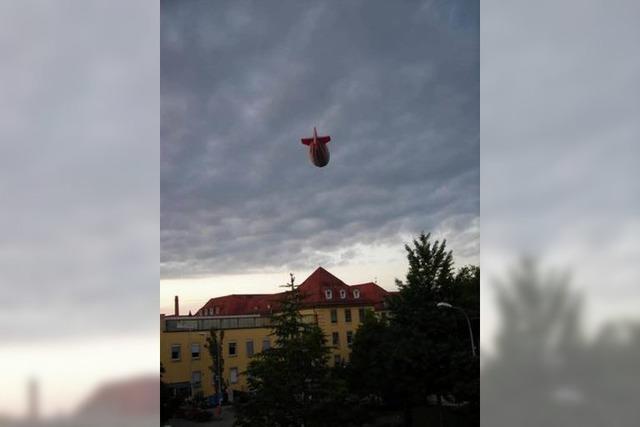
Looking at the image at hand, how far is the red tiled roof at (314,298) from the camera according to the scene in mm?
4469

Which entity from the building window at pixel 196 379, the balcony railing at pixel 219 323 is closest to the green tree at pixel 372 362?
the balcony railing at pixel 219 323

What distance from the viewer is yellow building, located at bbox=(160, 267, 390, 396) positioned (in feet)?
14.4

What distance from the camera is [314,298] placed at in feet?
14.8

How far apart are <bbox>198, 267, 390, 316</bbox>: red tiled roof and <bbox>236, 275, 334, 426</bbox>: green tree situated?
84 millimetres

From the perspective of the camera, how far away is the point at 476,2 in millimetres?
4328

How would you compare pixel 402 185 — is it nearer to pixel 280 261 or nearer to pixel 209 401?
pixel 280 261

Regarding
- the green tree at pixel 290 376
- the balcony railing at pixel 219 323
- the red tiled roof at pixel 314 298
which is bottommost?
the green tree at pixel 290 376

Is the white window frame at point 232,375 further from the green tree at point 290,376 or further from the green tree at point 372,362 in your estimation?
the green tree at point 372,362

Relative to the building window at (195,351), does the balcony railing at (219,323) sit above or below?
above

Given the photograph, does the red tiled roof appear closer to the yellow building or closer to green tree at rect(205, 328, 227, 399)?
the yellow building

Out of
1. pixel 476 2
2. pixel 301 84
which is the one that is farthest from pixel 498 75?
pixel 301 84

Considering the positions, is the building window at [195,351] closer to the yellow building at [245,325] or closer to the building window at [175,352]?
the yellow building at [245,325]

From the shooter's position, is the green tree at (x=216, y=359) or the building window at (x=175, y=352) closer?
the building window at (x=175, y=352)

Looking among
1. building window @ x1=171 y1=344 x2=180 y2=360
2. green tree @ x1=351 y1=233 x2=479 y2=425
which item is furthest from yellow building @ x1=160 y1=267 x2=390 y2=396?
green tree @ x1=351 y1=233 x2=479 y2=425
